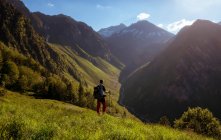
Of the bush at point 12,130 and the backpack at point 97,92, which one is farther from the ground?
the backpack at point 97,92

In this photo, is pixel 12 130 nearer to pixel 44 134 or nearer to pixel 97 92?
pixel 44 134

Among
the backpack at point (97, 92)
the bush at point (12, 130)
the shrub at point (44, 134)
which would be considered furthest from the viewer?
the backpack at point (97, 92)

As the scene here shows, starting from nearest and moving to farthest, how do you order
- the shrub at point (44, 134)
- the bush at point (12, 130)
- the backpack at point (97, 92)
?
the bush at point (12, 130) < the shrub at point (44, 134) < the backpack at point (97, 92)

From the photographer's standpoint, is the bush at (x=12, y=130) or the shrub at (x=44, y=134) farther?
the shrub at (x=44, y=134)

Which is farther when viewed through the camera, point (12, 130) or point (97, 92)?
point (97, 92)

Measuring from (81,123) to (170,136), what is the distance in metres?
4.89

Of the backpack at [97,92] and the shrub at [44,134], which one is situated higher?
the backpack at [97,92]

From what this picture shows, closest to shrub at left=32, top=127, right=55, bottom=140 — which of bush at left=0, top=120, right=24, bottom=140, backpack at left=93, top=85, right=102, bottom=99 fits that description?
bush at left=0, top=120, right=24, bottom=140

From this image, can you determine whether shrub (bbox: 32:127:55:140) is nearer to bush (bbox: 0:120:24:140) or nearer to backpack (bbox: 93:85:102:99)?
bush (bbox: 0:120:24:140)

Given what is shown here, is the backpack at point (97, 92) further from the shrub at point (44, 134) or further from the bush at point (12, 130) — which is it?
the shrub at point (44, 134)

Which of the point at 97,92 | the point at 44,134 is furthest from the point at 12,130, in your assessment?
the point at 97,92

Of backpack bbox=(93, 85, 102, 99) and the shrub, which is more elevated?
backpack bbox=(93, 85, 102, 99)

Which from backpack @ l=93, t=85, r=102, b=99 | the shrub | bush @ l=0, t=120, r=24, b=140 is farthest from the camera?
backpack @ l=93, t=85, r=102, b=99

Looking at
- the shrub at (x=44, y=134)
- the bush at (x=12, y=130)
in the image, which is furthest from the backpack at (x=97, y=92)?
the shrub at (x=44, y=134)
